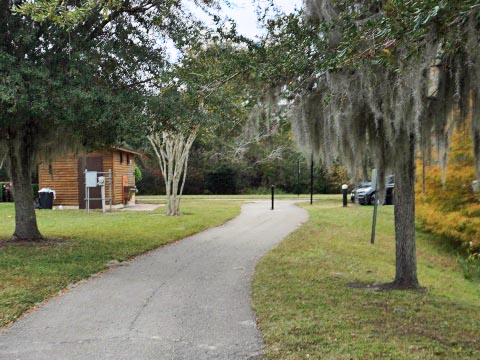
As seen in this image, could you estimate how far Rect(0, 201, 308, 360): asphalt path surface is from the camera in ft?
14.0

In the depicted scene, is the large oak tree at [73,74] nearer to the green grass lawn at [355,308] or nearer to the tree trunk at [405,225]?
the green grass lawn at [355,308]

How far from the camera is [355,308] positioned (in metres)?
5.60

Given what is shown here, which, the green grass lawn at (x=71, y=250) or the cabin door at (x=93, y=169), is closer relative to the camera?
the green grass lawn at (x=71, y=250)

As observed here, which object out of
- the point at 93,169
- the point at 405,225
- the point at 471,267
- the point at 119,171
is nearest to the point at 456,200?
the point at 471,267

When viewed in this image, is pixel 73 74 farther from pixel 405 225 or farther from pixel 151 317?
pixel 405 225

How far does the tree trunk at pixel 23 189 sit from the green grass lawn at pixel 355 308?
518 cm

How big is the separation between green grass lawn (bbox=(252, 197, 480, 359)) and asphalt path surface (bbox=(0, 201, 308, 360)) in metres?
0.31

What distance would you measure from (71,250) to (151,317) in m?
4.98

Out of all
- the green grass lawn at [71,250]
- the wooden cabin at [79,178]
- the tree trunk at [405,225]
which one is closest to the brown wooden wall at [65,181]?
the wooden cabin at [79,178]

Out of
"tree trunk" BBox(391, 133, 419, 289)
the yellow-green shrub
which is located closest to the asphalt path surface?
"tree trunk" BBox(391, 133, 419, 289)

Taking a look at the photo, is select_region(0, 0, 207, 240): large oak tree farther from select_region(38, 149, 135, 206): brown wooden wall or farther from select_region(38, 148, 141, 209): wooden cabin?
select_region(38, 149, 135, 206): brown wooden wall

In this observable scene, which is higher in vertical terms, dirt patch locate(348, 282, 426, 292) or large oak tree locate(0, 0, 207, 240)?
large oak tree locate(0, 0, 207, 240)

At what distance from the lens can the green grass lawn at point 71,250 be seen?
6308 millimetres

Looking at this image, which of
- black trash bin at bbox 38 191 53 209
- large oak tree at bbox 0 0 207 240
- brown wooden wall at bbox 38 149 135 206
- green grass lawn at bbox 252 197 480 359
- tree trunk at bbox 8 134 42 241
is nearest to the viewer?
green grass lawn at bbox 252 197 480 359
